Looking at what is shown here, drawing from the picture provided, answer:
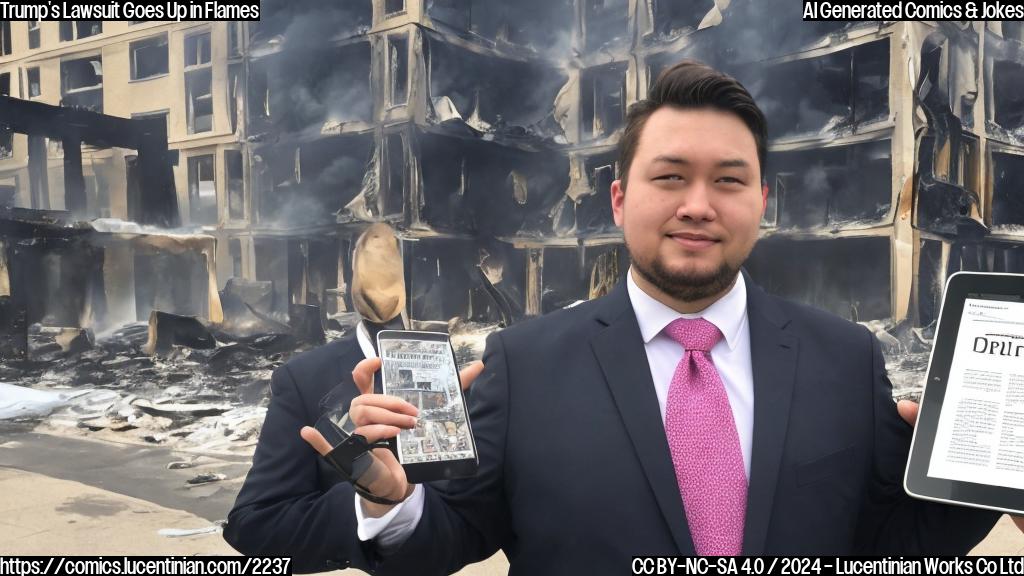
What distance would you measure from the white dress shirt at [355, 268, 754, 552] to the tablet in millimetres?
252

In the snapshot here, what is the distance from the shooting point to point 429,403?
4.26 ft

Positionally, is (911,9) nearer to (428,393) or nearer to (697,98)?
(697,98)

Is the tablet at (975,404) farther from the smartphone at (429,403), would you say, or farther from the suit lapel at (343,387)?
the suit lapel at (343,387)

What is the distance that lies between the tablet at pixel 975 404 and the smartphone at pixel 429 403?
2.20 ft

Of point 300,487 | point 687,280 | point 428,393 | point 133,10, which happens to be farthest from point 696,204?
point 133,10

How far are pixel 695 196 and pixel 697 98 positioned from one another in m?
0.16

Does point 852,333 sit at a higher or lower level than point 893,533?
higher

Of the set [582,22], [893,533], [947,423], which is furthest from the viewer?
[582,22]

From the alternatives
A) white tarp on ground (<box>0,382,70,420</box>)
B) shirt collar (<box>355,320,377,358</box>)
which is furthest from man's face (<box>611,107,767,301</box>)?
white tarp on ground (<box>0,382,70,420</box>)

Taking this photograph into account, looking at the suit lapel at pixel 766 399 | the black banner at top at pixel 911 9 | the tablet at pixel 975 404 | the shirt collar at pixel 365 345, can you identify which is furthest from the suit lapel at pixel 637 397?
the black banner at top at pixel 911 9

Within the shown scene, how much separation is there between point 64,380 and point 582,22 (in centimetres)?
366

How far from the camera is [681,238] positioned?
129 cm

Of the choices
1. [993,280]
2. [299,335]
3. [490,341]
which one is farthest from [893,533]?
[299,335]

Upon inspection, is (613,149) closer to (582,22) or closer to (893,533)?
(582,22)
